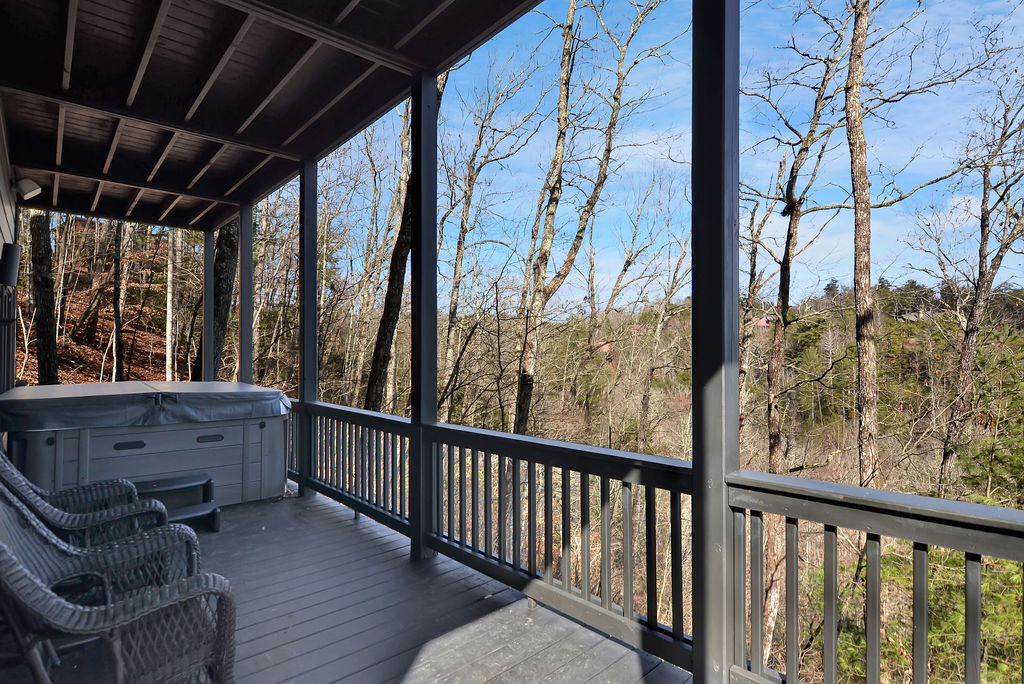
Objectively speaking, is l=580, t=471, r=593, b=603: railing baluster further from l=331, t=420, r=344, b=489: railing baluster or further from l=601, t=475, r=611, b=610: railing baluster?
l=331, t=420, r=344, b=489: railing baluster

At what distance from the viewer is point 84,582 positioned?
224 cm

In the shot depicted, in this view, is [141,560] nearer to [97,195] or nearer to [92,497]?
[92,497]

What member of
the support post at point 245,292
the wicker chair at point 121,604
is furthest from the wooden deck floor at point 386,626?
the support post at point 245,292

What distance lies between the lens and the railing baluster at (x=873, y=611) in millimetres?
1654

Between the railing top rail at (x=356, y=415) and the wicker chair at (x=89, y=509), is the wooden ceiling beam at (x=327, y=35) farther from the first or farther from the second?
the wicker chair at (x=89, y=509)

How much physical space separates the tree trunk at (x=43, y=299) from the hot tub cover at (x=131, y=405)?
17.8ft

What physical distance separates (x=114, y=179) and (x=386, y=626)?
534 cm

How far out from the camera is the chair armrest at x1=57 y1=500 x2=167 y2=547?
8.14 ft

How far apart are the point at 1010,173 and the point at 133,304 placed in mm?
18192

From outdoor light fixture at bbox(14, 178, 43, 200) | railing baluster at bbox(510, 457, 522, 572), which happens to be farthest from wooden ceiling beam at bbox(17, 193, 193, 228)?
railing baluster at bbox(510, 457, 522, 572)

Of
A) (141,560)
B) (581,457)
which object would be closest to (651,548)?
(581,457)

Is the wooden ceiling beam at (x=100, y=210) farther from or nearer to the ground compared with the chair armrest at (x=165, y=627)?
farther from the ground

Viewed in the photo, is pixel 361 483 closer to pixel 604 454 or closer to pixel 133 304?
pixel 604 454

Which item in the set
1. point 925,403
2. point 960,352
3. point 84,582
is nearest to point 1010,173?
point 960,352
